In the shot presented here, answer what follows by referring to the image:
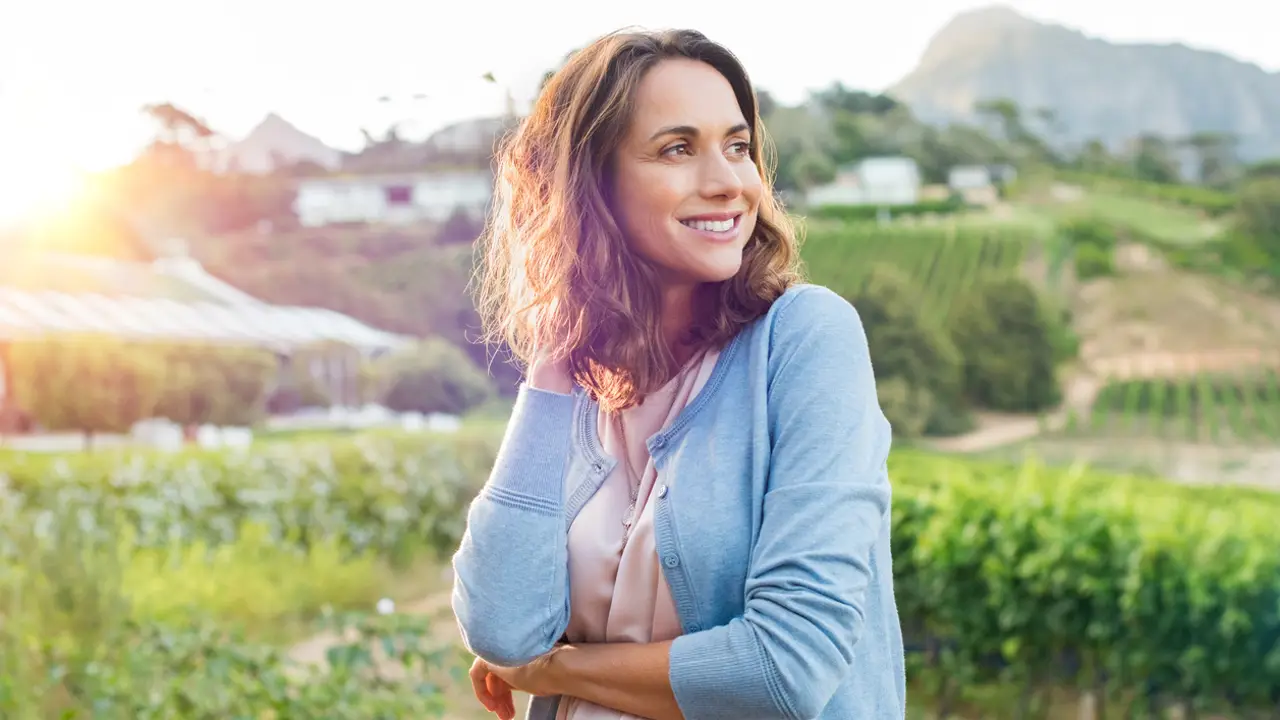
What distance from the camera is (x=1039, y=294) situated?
→ 780 centimetres

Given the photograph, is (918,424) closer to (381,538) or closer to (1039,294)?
(1039,294)

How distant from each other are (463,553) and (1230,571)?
7.55ft

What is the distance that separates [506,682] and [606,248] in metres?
0.42

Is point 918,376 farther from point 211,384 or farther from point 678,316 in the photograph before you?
point 678,316

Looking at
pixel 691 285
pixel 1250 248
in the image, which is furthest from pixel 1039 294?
pixel 691 285

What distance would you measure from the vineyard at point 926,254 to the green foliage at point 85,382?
4.58 meters

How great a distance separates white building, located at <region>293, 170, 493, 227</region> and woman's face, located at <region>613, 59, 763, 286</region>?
6.54m

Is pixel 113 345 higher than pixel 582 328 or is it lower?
lower

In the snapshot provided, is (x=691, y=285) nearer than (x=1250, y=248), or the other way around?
(x=691, y=285)

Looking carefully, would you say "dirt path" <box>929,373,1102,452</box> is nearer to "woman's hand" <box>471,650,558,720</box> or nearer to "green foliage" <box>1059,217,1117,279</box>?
"green foliage" <box>1059,217,1117,279</box>

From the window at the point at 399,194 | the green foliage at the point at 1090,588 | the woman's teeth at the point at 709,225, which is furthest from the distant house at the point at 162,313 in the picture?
the woman's teeth at the point at 709,225

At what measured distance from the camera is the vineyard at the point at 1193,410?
287 inches

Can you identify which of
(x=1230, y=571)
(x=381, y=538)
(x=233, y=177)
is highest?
(x=233, y=177)

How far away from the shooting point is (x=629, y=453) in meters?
0.97
